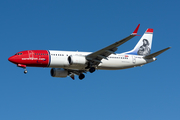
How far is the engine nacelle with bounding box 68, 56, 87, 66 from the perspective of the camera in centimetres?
5073

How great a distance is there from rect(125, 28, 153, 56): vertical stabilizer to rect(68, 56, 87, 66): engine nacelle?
9164 mm

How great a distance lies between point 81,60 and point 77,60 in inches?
26.4

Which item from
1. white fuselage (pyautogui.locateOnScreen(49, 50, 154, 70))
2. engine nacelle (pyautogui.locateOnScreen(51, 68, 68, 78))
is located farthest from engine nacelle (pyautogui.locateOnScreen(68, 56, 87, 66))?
engine nacelle (pyautogui.locateOnScreen(51, 68, 68, 78))

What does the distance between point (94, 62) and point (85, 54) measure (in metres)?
1.85

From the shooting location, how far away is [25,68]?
50.6 m

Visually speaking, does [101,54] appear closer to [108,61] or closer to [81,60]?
[108,61]

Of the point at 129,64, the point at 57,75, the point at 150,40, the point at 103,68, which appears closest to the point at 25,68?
the point at 57,75

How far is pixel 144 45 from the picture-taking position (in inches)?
2341

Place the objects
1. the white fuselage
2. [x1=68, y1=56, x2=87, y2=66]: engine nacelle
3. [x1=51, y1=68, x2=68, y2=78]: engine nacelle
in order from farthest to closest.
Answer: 1. [x1=51, y1=68, x2=68, y2=78]: engine nacelle
2. the white fuselage
3. [x1=68, y1=56, x2=87, y2=66]: engine nacelle

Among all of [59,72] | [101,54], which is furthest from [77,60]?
[59,72]

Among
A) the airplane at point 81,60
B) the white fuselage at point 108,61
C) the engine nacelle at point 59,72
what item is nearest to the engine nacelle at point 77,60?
the airplane at point 81,60

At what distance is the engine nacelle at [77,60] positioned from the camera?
5073cm

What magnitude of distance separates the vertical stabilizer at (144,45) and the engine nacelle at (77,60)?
361 inches

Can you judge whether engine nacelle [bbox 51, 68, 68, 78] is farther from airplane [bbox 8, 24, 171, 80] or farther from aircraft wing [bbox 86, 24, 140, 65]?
aircraft wing [bbox 86, 24, 140, 65]
